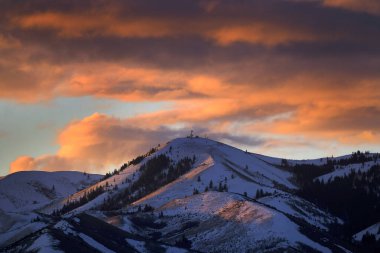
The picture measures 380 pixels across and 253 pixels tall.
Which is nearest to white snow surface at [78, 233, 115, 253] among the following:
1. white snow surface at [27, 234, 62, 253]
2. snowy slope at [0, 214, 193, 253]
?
snowy slope at [0, 214, 193, 253]

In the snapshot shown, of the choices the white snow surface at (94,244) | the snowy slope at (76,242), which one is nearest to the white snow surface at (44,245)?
the snowy slope at (76,242)

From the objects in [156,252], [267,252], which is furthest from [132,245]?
[267,252]

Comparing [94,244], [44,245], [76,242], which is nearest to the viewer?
[44,245]

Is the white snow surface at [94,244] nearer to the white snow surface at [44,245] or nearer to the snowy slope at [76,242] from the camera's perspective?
the snowy slope at [76,242]

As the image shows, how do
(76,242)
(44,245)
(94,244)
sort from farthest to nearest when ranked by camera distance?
(94,244), (76,242), (44,245)

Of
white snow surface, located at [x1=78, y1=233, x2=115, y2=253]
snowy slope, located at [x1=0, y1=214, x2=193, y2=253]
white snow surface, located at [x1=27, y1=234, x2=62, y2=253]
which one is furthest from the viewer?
white snow surface, located at [x1=78, y1=233, x2=115, y2=253]

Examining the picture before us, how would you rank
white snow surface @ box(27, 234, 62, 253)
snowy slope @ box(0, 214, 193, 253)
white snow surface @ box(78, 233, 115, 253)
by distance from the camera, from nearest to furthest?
white snow surface @ box(27, 234, 62, 253)
snowy slope @ box(0, 214, 193, 253)
white snow surface @ box(78, 233, 115, 253)

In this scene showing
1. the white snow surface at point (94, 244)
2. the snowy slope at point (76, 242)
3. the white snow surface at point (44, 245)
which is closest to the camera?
the white snow surface at point (44, 245)

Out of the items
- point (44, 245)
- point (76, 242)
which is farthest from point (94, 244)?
point (44, 245)

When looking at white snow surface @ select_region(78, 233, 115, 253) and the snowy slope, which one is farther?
Answer: white snow surface @ select_region(78, 233, 115, 253)

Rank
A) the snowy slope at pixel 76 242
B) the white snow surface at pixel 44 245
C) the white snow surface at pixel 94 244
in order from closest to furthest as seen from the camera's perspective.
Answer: the white snow surface at pixel 44 245
the snowy slope at pixel 76 242
the white snow surface at pixel 94 244

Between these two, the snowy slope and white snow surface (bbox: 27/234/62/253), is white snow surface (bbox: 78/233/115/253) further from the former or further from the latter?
white snow surface (bbox: 27/234/62/253)

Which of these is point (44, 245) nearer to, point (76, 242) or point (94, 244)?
point (76, 242)

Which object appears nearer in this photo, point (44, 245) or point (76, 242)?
point (44, 245)
